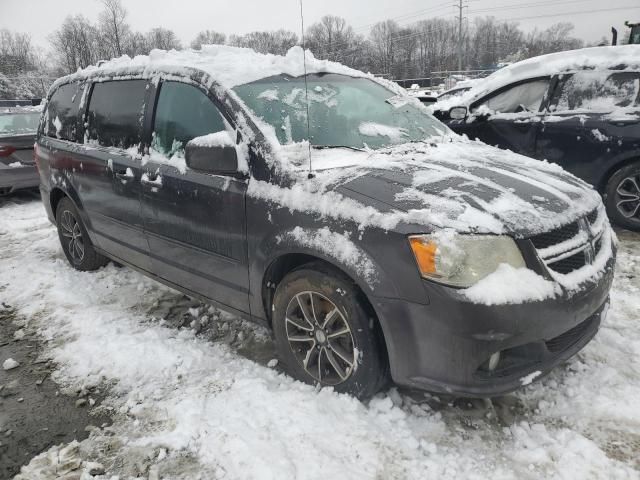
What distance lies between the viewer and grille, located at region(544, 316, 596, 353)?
229cm

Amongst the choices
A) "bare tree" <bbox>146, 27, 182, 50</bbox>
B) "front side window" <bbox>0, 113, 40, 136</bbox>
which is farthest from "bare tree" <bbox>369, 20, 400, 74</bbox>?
"front side window" <bbox>0, 113, 40, 136</bbox>

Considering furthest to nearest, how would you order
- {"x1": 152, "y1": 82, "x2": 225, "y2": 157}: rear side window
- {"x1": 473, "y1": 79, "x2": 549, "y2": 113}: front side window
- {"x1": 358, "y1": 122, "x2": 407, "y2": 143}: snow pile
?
{"x1": 473, "y1": 79, "x2": 549, "y2": 113}: front side window, {"x1": 358, "y1": 122, "x2": 407, "y2": 143}: snow pile, {"x1": 152, "y1": 82, "x2": 225, "y2": 157}: rear side window

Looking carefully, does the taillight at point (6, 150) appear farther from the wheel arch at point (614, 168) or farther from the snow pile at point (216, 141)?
the wheel arch at point (614, 168)

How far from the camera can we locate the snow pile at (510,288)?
204 cm

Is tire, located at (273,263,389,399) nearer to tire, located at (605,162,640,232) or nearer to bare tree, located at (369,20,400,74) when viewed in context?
tire, located at (605,162,640,232)

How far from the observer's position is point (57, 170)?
15.1 feet

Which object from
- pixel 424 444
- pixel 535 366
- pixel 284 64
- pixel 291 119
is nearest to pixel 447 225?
pixel 535 366

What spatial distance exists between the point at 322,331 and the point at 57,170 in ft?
11.1

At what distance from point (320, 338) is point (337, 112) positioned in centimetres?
145

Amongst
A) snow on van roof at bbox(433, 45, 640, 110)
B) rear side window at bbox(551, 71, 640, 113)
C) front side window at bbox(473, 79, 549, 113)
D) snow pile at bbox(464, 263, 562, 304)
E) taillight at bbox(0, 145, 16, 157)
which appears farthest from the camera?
taillight at bbox(0, 145, 16, 157)

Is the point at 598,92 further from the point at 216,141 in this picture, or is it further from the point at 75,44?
the point at 75,44

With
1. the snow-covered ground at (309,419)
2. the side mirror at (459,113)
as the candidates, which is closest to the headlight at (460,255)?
the snow-covered ground at (309,419)

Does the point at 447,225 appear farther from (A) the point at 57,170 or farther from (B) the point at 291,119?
(A) the point at 57,170

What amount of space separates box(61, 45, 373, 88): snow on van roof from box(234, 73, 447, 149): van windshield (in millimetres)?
86
